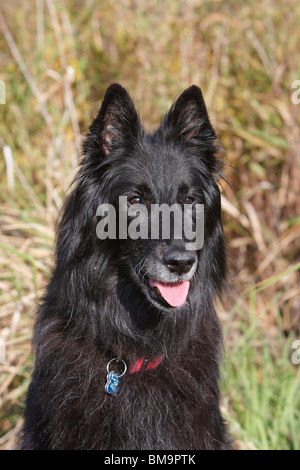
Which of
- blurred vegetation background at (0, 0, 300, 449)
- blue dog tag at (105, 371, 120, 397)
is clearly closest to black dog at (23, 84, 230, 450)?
blue dog tag at (105, 371, 120, 397)

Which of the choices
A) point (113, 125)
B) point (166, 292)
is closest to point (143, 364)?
point (166, 292)

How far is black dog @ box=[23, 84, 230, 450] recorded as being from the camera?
265 cm

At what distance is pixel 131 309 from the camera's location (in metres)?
2.86

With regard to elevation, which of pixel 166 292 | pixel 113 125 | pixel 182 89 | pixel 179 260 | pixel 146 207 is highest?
pixel 182 89

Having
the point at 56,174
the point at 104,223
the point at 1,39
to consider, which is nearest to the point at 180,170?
the point at 104,223

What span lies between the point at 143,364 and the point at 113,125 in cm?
127

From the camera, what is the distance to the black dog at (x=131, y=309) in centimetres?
265

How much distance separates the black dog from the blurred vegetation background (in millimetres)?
1947

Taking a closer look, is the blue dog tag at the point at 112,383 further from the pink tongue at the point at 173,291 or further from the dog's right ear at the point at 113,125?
the dog's right ear at the point at 113,125

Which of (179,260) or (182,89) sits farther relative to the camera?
(182,89)

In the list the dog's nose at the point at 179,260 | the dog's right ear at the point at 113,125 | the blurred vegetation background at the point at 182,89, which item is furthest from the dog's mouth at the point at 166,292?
the blurred vegetation background at the point at 182,89

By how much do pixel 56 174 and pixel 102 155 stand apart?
234 cm

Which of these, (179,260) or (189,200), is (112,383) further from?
(189,200)
